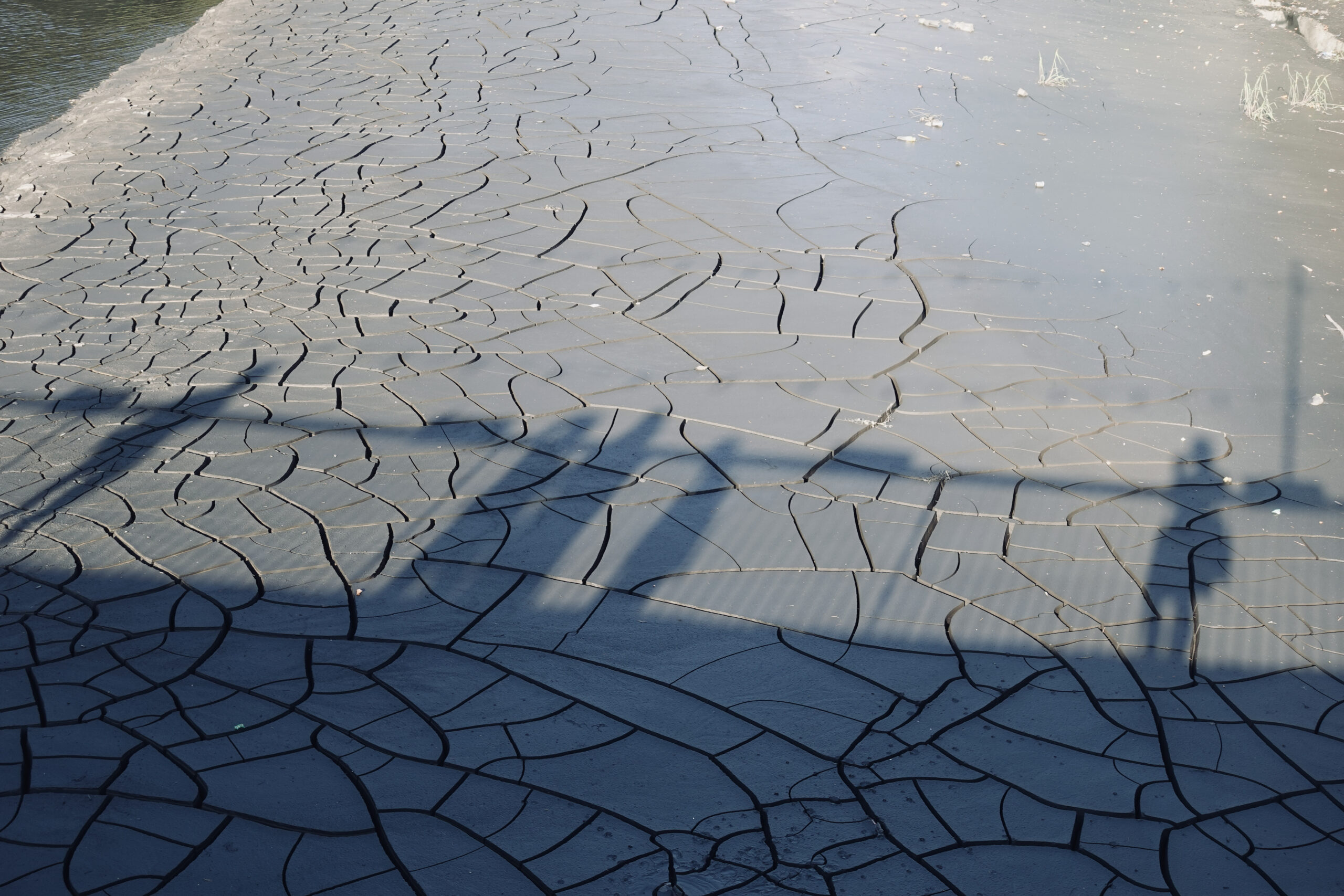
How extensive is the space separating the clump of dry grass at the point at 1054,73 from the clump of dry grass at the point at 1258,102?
103cm

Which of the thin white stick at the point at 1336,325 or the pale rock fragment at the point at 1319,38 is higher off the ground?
the pale rock fragment at the point at 1319,38

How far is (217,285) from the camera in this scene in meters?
4.21

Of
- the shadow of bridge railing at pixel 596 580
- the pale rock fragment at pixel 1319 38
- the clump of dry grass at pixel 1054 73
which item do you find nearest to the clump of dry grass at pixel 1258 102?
the clump of dry grass at pixel 1054 73

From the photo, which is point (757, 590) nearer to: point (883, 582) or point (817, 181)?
point (883, 582)

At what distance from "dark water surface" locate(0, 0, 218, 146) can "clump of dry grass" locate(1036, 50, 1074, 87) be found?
644 centimetres

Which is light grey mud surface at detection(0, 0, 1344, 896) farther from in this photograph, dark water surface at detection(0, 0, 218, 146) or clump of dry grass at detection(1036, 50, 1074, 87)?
dark water surface at detection(0, 0, 218, 146)

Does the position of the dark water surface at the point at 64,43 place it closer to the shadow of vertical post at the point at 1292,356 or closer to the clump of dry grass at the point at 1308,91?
the shadow of vertical post at the point at 1292,356

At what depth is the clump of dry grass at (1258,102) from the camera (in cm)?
614

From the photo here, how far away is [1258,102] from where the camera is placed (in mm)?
6379

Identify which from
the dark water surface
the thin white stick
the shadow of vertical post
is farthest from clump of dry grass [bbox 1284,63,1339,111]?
the dark water surface

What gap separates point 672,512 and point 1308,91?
596cm

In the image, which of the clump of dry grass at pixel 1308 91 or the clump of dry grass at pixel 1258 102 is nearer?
the clump of dry grass at pixel 1258 102

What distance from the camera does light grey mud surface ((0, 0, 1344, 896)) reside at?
201 cm

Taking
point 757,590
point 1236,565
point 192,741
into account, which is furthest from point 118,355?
point 1236,565
